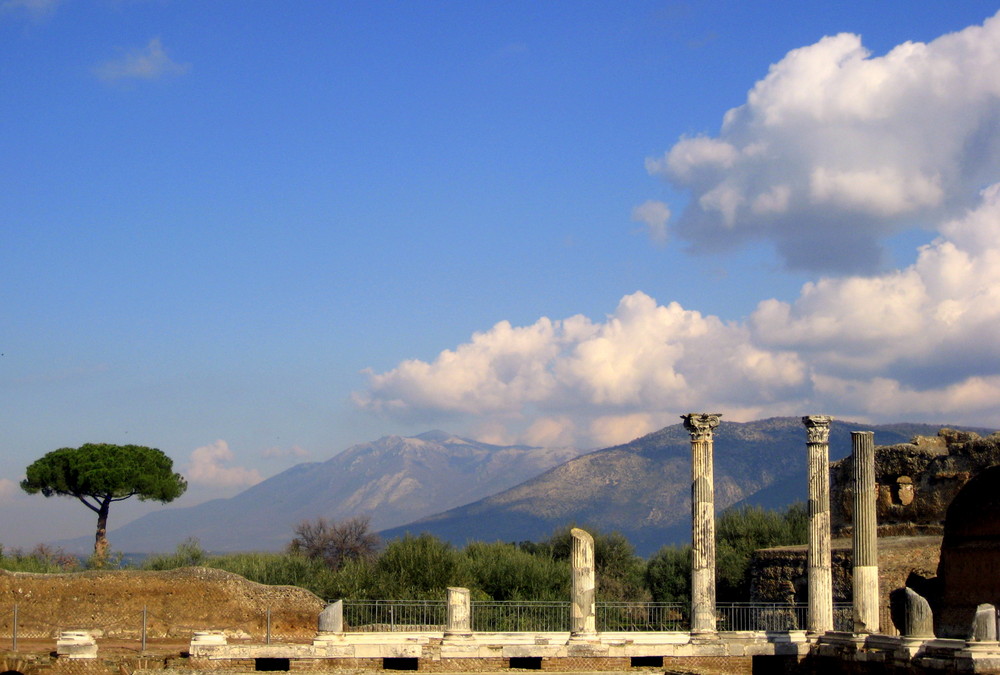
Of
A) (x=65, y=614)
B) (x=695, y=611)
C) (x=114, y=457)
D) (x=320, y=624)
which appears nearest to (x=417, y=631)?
(x=320, y=624)

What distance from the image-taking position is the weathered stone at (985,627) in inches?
758

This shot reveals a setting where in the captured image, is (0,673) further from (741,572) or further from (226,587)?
(741,572)

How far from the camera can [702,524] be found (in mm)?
25406

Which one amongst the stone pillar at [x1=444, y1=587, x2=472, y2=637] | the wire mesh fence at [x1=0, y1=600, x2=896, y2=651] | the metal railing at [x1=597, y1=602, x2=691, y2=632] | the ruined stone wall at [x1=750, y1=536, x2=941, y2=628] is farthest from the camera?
the metal railing at [x1=597, y1=602, x2=691, y2=632]

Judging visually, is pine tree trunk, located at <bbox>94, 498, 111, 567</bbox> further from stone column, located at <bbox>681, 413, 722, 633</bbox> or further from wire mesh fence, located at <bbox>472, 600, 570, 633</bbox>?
stone column, located at <bbox>681, 413, 722, 633</bbox>

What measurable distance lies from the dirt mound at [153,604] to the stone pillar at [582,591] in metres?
7.56

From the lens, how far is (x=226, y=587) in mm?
29531

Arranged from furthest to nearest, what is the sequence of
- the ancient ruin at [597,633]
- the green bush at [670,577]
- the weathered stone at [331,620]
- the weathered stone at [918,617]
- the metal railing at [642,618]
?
the green bush at [670,577] → the metal railing at [642,618] → the weathered stone at [331,620] → the ancient ruin at [597,633] → the weathered stone at [918,617]

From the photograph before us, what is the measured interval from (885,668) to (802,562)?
33.0 feet

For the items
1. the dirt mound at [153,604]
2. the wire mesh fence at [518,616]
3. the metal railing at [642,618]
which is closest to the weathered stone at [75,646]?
the dirt mound at [153,604]

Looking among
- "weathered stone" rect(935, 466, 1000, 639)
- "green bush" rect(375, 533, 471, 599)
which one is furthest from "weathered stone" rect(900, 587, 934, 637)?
"green bush" rect(375, 533, 471, 599)

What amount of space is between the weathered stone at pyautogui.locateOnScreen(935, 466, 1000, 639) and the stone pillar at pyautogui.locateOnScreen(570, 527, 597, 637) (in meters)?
9.90

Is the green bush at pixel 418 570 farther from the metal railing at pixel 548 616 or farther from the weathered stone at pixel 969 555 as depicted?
the weathered stone at pixel 969 555

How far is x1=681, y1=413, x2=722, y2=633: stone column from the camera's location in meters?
25.1
